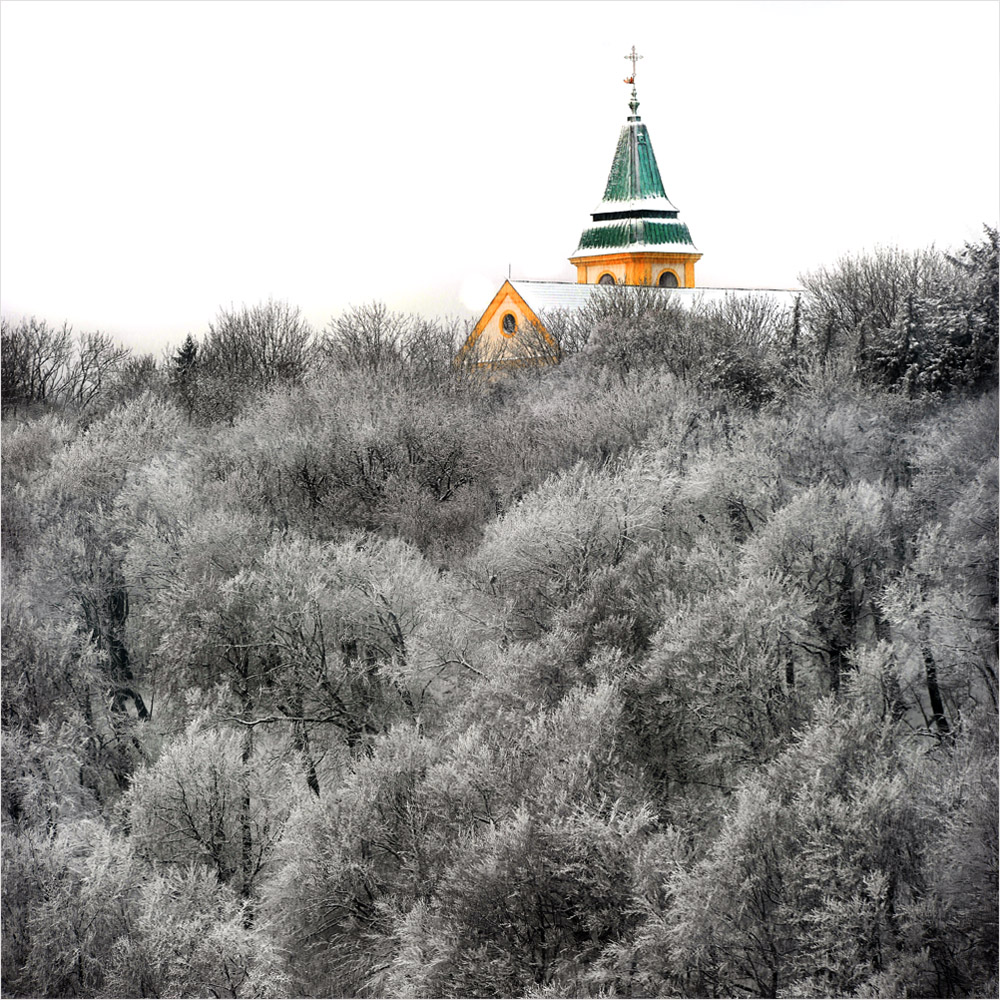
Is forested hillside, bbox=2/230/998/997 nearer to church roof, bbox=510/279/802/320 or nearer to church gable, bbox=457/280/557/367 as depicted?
church gable, bbox=457/280/557/367

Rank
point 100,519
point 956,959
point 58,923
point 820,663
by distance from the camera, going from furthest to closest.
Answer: point 100,519 < point 820,663 < point 58,923 < point 956,959

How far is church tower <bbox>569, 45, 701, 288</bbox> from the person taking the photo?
67000 mm

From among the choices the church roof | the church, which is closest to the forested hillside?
the church roof

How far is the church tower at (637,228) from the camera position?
67000 millimetres

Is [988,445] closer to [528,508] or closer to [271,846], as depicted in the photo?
[528,508]

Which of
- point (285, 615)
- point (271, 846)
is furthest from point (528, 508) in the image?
point (271, 846)

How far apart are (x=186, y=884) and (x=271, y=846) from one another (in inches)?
80.0

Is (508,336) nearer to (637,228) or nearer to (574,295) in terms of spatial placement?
(574,295)

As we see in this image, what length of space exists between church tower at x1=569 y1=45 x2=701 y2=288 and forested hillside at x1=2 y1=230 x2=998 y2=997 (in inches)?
932

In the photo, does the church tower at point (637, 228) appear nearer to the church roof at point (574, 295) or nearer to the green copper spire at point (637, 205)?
the green copper spire at point (637, 205)

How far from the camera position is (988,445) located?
28.5m

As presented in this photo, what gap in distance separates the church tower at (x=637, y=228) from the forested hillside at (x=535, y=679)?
77.7 ft

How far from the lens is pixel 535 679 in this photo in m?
25.9

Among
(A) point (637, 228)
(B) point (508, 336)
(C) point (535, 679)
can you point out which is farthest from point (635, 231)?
(C) point (535, 679)
